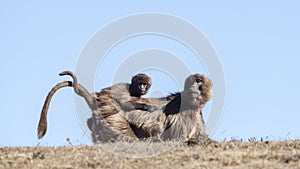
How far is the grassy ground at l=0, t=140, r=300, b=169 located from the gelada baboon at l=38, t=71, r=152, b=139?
225 centimetres

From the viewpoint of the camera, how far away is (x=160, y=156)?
384 inches

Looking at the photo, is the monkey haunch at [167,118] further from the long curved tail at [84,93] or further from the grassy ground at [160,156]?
the grassy ground at [160,156]

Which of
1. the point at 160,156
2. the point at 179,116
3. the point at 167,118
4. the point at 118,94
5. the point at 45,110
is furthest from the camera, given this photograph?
the point at 45,110

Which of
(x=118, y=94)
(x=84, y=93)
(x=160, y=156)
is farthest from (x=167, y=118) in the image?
(x=160, y=156)

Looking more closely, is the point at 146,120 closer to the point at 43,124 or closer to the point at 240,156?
the point at 43,124

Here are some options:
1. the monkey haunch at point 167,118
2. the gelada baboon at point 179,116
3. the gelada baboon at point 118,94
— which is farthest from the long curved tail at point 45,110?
the gelada baboon at point 179,116

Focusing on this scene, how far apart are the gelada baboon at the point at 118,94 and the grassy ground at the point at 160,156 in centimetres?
225

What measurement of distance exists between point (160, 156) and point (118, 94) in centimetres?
367

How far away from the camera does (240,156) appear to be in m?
9.70

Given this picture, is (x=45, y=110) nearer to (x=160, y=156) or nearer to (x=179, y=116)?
(x=179, y=116)

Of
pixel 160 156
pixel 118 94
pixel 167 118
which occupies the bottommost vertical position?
pixel 160 156

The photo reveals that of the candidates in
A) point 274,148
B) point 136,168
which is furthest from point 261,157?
point 136,168

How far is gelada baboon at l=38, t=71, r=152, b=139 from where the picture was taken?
13172mm

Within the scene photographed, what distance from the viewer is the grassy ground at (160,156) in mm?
9242
